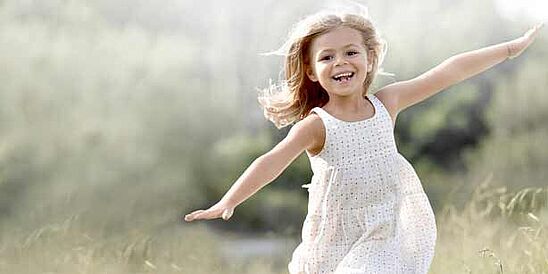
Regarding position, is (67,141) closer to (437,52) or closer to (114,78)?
(114,78)

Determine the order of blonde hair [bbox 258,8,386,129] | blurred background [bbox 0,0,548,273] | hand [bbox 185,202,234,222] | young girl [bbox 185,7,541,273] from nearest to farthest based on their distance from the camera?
hand [bbox 185,202,234,222]
young girl [bbox 185,7,541,273]
blonde hair [bbox 258,8,386,129]
blurred background [bbox 0,0,548,273]

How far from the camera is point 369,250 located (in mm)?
2441

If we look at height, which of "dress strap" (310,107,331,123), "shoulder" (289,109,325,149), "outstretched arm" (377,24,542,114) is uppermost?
"outstretched arm" (377,24,542,114)

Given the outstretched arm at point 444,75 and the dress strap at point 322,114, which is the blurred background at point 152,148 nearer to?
the outstretched arm at point 444,75

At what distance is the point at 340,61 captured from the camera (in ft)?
8.23

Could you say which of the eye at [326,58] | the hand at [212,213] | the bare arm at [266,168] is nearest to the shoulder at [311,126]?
the bare arm at [266,168]

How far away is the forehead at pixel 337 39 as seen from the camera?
8.29ft

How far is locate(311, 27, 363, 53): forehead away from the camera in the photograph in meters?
2.53

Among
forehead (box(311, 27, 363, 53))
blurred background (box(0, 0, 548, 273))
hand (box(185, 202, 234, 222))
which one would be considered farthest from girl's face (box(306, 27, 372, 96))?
blurred background (box(0, 0, 548, 273))

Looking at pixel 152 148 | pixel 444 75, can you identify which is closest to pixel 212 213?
pixel 444 75

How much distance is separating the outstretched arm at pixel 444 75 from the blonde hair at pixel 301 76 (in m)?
0.07

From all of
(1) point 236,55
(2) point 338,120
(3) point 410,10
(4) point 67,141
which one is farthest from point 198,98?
(2) point 338,120

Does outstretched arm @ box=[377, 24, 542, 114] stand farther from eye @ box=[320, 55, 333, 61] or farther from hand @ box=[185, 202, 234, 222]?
hand @ box=[185, 202, 234, 222]

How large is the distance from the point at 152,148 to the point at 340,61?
69.8 inches
